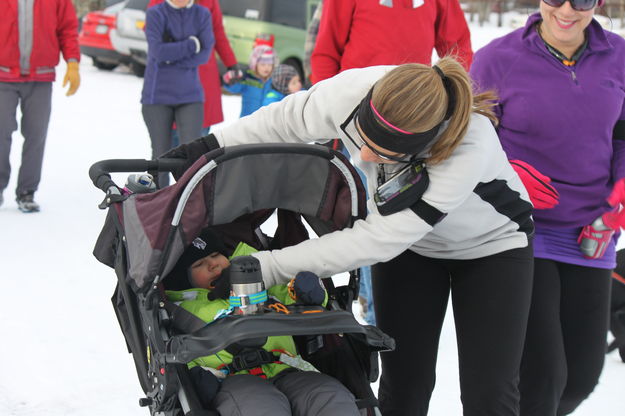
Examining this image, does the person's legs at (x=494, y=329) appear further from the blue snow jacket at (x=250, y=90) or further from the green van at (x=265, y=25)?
the green van at (x=265, y=25)

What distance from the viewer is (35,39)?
6.14m

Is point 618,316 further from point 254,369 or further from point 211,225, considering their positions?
point 211,225

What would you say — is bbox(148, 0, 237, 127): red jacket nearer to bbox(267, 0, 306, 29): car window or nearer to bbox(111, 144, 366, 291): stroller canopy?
bbox(111, 144, 366, 291): stroller canopy

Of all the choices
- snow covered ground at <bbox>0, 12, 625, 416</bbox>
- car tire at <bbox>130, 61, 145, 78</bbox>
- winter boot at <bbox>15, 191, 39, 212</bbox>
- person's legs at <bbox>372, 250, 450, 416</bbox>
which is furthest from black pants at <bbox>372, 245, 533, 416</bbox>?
car tire at <bbox>130, 61, 145, 78</bbox>

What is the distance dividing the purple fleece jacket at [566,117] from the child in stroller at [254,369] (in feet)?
3.36

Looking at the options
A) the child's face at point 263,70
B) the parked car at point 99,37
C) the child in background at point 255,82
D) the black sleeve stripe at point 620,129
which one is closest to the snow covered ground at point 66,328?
the black sleeve stripe at point 620,129

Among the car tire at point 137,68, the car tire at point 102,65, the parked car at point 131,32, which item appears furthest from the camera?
the car tire at point 102,65

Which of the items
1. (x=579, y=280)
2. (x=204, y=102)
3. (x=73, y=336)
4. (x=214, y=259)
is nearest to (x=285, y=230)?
(x=214, y=259)

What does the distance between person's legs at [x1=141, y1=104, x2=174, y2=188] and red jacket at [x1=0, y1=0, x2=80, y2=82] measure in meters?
0.81

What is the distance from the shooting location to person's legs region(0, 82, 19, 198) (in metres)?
6.18

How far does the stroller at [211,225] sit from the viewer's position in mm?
2227

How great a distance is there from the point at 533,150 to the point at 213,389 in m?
1.45

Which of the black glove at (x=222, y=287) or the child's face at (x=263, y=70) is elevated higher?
the black glove at (x=222, y=287)

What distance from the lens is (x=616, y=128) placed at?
3.04 meters
